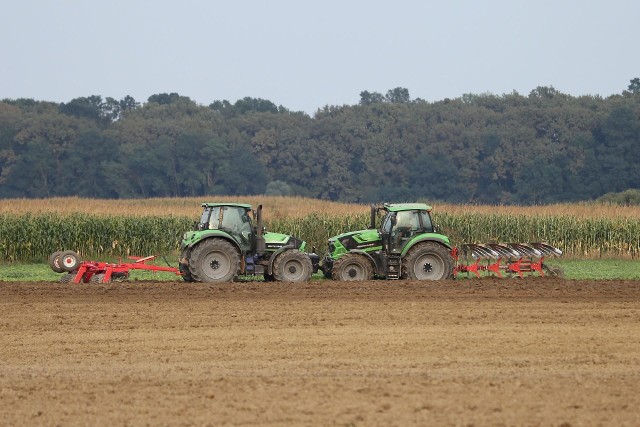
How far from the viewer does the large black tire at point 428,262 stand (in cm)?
2456

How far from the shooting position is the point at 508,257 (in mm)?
25531

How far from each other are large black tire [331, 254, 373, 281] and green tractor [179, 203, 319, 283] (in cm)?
72

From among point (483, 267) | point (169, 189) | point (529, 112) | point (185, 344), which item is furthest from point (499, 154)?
point (185, 344)

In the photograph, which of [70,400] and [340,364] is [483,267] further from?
[70,400]

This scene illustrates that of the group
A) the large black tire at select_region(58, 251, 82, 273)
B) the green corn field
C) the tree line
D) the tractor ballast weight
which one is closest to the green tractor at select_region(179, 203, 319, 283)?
the tractor ballast weight

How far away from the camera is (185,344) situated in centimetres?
1633

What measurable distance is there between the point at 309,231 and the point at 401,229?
40.4 ft

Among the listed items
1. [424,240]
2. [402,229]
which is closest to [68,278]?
[402,229]

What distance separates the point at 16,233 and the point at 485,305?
18.9 m

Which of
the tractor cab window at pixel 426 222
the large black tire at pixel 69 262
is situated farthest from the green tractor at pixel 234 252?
Answer: the tractor cab window at pixel 426 222

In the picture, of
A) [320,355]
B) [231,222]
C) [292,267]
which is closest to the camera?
[320,355]

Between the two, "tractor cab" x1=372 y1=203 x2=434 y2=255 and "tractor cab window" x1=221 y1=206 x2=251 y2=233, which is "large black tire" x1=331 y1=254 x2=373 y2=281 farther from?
"tractor cab window" x1=221 y1=206 x2=251 y2=233

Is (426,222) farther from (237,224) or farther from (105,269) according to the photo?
(105,269)

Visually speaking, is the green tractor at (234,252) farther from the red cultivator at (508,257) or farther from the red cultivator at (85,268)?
the red cultivator at (508,257)
